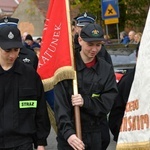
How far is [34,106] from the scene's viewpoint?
4.38 meters

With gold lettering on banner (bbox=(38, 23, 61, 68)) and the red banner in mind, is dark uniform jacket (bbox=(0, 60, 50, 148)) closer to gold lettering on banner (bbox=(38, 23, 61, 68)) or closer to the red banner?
the red banner

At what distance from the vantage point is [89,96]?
448cm

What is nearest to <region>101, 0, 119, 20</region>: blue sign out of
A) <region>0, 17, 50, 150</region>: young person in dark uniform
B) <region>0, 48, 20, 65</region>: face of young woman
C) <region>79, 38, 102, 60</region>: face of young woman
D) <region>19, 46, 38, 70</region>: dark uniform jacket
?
<region>19, 46, 38, 70</region>: dark uniform jacket

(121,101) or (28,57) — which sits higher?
(28,57)

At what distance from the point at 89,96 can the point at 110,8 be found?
12660 millimetres

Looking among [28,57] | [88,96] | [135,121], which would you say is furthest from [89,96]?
[28,57]

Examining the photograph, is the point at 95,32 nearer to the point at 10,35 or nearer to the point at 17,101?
the point at 10,35

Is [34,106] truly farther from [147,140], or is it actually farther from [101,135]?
[147,140]

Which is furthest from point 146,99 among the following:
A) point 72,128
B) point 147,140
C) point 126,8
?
point 126,8

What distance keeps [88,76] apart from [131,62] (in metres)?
7.42

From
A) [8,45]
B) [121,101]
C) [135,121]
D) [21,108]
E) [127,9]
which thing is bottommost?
[121,101]

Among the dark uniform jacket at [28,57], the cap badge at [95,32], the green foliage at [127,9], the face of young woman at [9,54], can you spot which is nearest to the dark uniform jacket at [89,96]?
the cap badge at [95,32]

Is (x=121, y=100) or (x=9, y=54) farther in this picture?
(x=121, y=100)

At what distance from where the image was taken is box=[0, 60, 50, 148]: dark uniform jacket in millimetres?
4227
